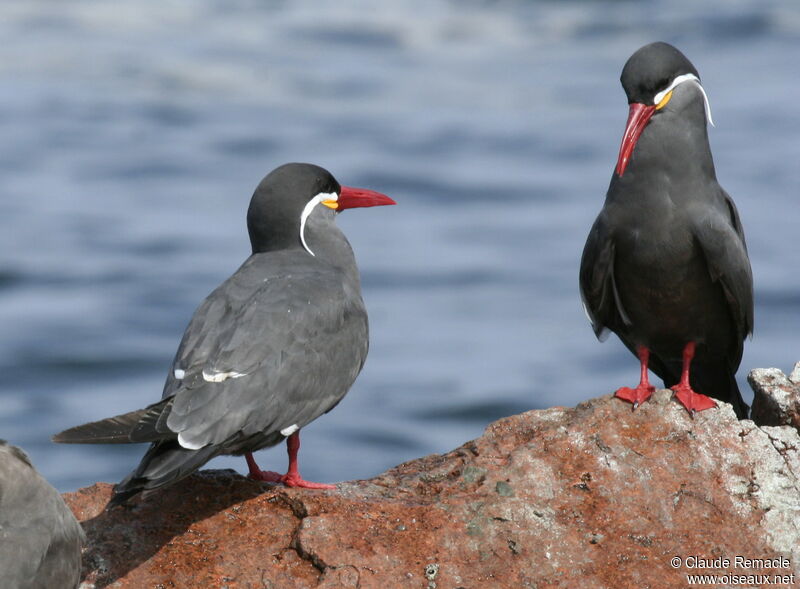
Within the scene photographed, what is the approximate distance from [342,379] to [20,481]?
1.80m

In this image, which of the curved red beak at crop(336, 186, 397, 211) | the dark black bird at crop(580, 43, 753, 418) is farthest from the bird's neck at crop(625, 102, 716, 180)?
the curved red beak at crop(336, 186, 397, 211)

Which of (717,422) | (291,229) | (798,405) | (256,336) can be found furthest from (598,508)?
(291,229)

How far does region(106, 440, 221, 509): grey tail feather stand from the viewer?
5836mm

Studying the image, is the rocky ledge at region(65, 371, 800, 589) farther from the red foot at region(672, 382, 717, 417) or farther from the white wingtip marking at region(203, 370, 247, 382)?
the white wingtip marking at region(203, 370, 247, 382)

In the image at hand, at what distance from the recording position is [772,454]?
21.7 ft

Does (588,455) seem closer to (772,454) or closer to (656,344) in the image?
(772,454)

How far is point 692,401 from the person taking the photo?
6.96 metres

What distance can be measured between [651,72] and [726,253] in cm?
108

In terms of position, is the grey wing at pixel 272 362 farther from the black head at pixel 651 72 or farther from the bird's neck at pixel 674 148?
the black head at pixel 651 72

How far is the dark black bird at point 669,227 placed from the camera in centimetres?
753

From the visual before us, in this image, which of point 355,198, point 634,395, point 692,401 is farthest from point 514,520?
point 355,198

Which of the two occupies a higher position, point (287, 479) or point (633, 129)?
point (633, 129)

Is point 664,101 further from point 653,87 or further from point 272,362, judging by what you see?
point 272,362

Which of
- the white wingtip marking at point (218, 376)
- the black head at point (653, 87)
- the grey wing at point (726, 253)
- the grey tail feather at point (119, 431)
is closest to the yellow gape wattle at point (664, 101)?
the black head at point (653, 87)
